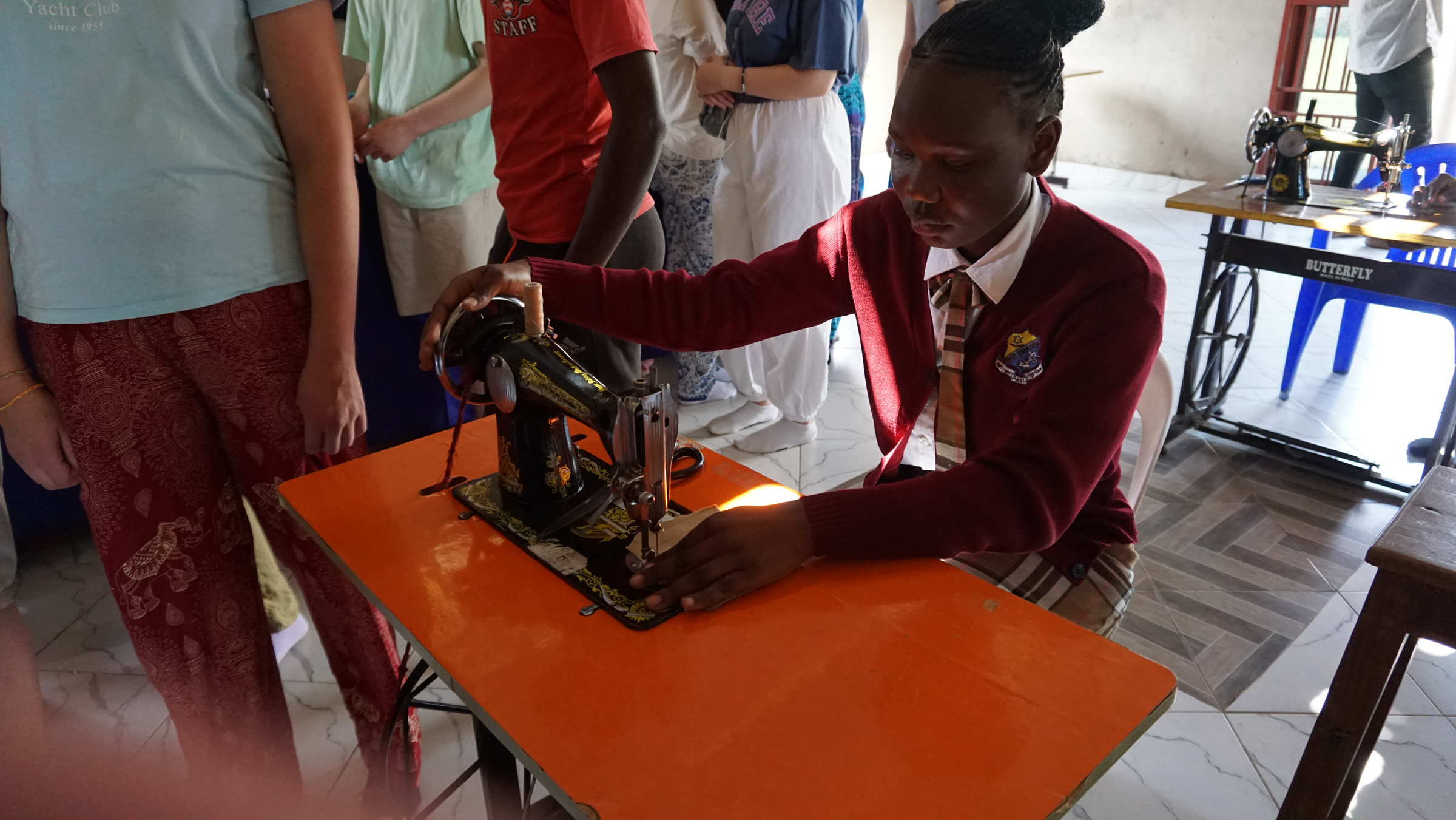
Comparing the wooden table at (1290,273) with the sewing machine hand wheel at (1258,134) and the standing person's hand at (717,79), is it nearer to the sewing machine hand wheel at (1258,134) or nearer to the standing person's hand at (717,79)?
the sewing machine hand wheel at (1258,134)

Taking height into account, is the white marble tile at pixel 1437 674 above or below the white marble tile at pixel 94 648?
below

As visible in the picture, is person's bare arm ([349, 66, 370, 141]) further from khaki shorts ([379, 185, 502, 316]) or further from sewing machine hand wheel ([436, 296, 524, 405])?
sewing machine hand wheel ([436, 296, 524, 405])

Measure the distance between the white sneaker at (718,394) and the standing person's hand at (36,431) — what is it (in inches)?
85.1

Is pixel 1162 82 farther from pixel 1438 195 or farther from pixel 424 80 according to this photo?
pixel 424 80

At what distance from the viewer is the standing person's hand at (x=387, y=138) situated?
200 cm

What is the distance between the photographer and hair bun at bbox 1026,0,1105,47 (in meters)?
0.97

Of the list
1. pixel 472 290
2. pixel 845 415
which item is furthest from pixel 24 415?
pixel 845 415

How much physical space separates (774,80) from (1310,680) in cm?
192

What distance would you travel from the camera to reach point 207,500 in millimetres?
1265

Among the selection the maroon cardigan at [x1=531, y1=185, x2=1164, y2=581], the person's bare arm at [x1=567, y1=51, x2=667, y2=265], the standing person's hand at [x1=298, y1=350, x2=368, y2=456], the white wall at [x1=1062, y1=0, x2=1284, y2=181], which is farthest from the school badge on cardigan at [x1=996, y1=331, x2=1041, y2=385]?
the white wall at [x1=1062, y1=0, x2=1284, y2=181]

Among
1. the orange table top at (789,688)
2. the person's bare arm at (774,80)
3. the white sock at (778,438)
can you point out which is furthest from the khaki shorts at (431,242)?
the orange table top at (789,688)

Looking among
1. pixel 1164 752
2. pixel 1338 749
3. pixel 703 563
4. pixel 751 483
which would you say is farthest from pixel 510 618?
pixel 1164 752

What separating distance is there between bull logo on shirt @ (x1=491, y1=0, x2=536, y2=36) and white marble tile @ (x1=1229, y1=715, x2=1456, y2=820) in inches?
71.7

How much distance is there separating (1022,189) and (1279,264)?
2.10 m
